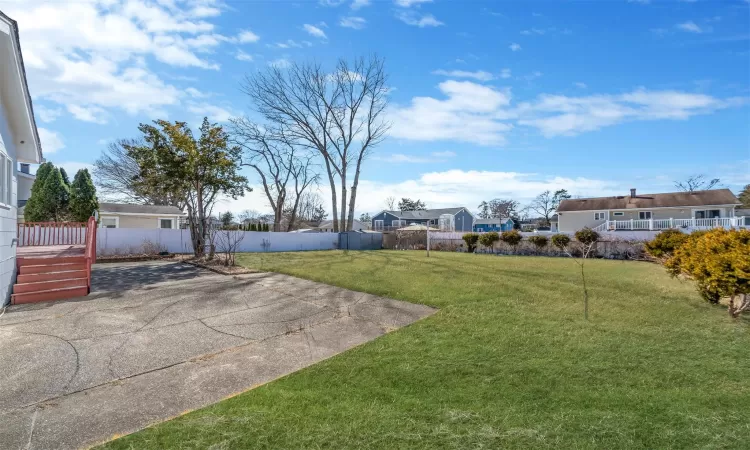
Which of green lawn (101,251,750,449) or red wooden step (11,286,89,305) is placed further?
red wooden step (11,286,89,305)

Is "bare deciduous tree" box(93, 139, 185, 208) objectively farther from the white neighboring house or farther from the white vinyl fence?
the white neighboring house

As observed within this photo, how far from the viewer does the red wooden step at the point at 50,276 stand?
21.5ft

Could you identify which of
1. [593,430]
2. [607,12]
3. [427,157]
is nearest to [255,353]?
[593,430]

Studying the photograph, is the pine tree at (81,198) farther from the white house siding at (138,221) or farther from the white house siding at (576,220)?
the white house siding at (576,220)

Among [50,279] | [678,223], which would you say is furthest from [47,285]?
[678,223]

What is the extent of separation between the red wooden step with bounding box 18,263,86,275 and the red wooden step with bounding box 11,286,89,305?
0.72m

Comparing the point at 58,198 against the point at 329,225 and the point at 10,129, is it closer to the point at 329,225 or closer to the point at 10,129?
the point at 10,129

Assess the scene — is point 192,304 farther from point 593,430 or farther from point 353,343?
point 593,430

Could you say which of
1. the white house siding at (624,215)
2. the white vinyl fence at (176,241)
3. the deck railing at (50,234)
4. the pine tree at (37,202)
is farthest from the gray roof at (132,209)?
the white house siding at (624,215)

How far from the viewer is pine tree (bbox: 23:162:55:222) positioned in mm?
17375

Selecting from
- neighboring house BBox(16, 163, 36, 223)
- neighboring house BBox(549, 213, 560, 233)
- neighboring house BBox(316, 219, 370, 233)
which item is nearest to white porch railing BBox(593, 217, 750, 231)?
neighboring house BBox(549, 213, 560, 233)

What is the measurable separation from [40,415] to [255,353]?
1.86m

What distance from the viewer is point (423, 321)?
5172mm

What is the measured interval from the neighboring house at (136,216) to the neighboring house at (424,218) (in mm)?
29644
